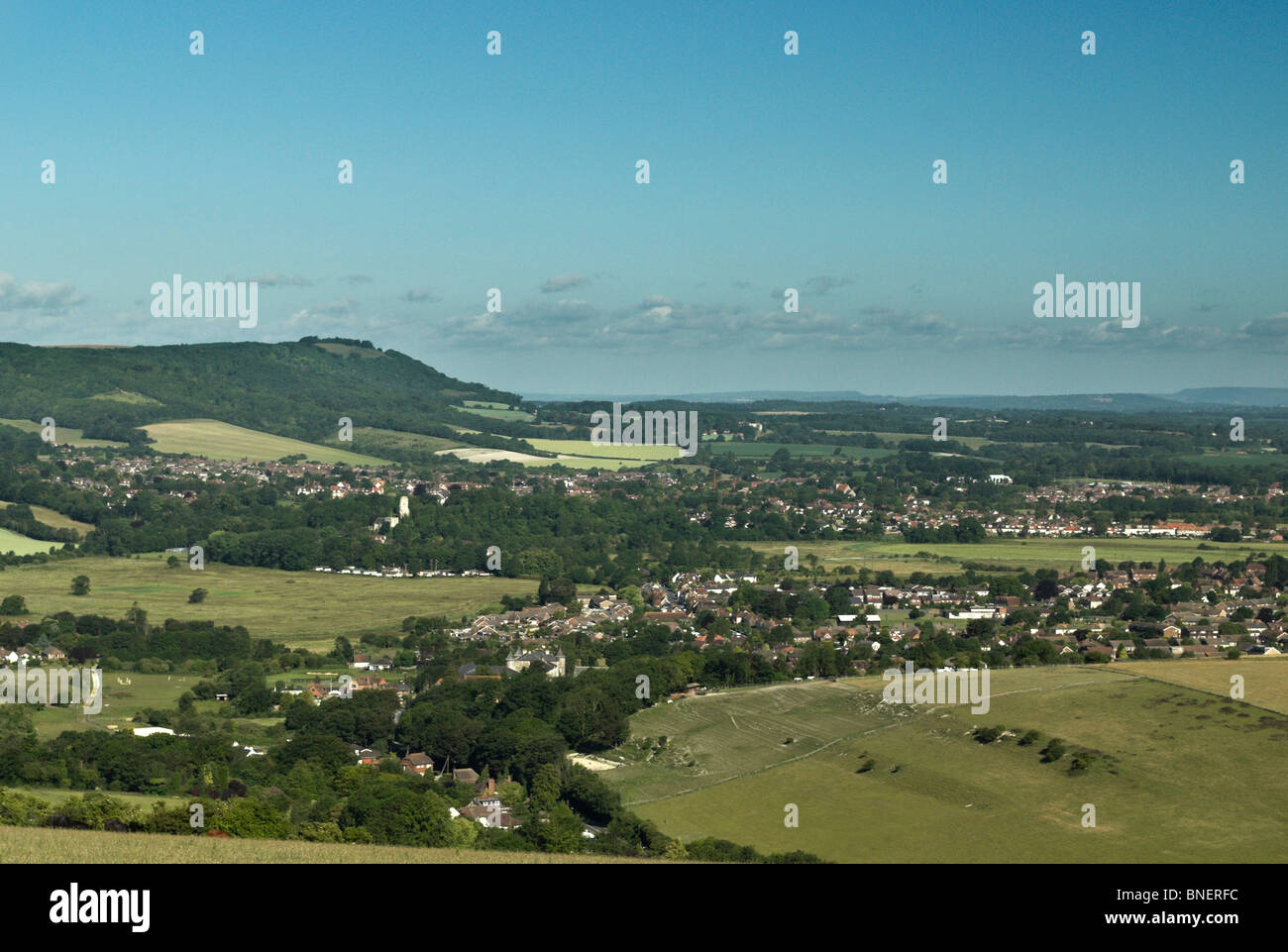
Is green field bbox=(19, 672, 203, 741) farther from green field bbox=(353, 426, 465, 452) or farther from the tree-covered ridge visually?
green field bbox=(353, 426, 465, 452)

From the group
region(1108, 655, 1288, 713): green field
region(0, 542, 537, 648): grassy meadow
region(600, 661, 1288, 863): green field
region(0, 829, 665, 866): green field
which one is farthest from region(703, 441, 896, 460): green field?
region(0, 829, 665, 866): green field

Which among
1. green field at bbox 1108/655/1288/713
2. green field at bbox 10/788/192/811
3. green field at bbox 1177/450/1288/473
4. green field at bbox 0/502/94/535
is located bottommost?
green field at bbox 10/788/192/811

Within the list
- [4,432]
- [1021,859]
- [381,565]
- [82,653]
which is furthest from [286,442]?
[1021,859]

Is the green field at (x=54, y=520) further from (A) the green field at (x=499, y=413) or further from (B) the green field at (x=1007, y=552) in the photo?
(A) the green field at (x=499, y=413)

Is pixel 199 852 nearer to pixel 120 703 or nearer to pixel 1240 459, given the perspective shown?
pixel 120 703

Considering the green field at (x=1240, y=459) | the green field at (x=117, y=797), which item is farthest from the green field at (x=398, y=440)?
the green field at (x=117, y=797)
